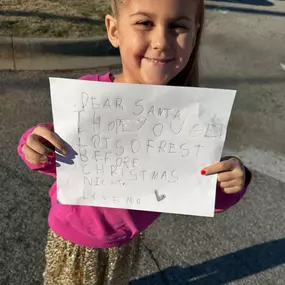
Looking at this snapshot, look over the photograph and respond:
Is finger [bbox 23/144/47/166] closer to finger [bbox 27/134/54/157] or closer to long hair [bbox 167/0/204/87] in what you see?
finger [bbox 27/134/54/157]

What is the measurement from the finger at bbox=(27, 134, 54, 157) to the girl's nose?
416 mm

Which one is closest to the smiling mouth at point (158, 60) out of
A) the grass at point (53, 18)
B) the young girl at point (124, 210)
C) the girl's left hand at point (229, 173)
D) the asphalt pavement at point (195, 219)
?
the young girl at point (124, 210)

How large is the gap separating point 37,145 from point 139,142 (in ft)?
0.94

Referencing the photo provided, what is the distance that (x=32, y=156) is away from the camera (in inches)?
52.9

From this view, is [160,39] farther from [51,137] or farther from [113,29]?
[51,137]

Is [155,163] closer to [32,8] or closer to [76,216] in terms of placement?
[76,216]

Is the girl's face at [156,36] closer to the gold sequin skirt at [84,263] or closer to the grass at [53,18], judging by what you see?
the gold sequin skirt at [84,263]

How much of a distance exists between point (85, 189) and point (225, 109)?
0.48 m

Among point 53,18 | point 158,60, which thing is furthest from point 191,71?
point 53,18

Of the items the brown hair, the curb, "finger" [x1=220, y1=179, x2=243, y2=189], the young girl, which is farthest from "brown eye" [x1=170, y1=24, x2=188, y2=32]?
the curb

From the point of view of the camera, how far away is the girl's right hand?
1311 mm

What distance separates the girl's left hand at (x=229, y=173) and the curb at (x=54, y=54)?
299 cm

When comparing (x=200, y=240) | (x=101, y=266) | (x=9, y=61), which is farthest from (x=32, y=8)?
(x=101, y=266)

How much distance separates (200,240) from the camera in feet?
8.59
